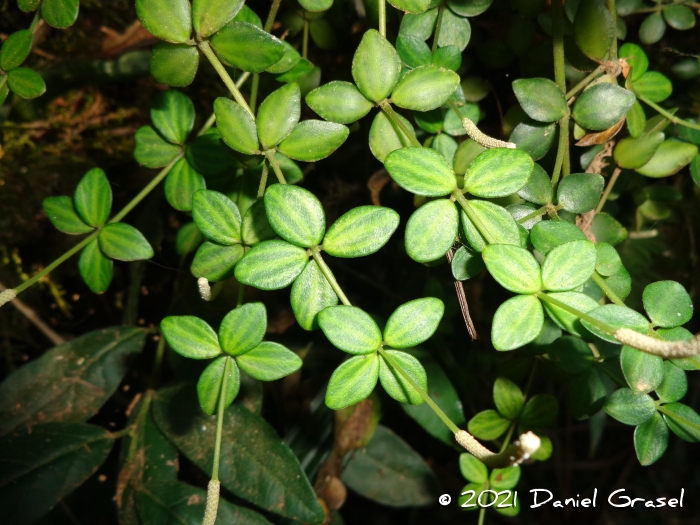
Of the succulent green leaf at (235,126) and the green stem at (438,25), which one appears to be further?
the green stem at (438,25)

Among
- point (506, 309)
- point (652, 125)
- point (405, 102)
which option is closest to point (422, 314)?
point (506, 309)

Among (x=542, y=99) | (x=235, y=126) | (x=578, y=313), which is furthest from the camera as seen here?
(x=542, y=99)

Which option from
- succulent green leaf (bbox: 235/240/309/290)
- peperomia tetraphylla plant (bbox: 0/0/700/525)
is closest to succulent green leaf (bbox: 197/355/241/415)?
peperomia tetraphylla plant (bbox: 0/0/700/525)

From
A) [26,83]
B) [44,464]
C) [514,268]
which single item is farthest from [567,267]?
[44,464]

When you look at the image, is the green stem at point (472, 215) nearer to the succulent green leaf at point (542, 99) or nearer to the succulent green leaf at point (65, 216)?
the succulent green leaf at point (542, 99)

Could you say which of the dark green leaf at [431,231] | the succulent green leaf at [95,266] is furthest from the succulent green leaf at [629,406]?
the succulent green leaf at [95,266]

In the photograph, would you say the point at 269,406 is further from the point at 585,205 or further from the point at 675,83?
the point at 675,83

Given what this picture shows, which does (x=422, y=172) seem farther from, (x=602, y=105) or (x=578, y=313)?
(x=602, y=105)

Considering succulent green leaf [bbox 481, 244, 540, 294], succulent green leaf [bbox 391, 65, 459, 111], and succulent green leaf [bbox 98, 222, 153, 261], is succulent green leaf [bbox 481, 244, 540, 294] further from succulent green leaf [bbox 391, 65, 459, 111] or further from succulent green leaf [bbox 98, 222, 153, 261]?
succulent green leaf [bbox 98, 222, 153, 261]
